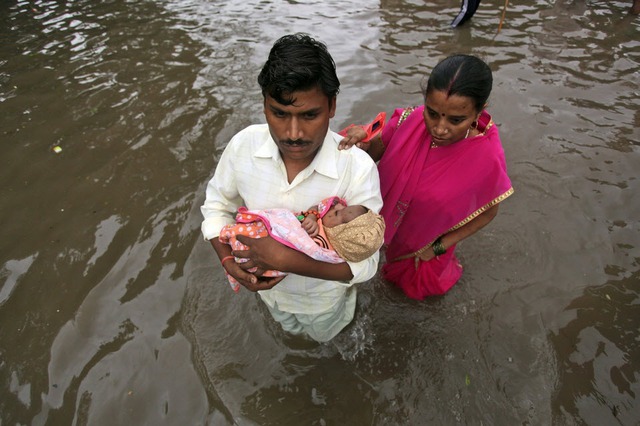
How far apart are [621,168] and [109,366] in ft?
15.4

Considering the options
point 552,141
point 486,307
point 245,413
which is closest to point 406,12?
point 552,141

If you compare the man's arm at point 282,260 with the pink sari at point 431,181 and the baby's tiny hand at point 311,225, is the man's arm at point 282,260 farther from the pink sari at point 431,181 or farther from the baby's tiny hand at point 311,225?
the pink sari at point 431,181

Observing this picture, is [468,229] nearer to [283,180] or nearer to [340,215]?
[340,215]

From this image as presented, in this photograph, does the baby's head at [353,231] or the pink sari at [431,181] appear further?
the pink sari at [431,181]

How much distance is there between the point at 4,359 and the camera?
2359mm

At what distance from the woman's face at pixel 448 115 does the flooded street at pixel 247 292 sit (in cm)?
143

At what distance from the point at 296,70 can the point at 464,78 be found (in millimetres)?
745

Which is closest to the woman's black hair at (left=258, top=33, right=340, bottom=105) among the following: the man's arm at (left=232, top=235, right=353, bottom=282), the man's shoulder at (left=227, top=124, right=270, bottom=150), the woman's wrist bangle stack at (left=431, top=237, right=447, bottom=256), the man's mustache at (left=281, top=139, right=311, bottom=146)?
the man's mustache at (left=281, top=139, right=311, bottom=146)

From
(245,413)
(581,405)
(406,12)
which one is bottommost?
(245,413)

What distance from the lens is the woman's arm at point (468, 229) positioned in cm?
203

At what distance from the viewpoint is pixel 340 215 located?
1517 mm

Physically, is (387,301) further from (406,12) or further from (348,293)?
(406,12)

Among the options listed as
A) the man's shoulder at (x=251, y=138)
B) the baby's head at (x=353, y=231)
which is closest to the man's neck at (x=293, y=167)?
the man's shoulder at (x=251, y=138)

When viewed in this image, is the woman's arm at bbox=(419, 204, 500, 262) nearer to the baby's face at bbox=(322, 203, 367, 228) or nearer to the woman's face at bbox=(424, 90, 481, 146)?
the woman's face at bbox=(424, 90, 481, 146)
